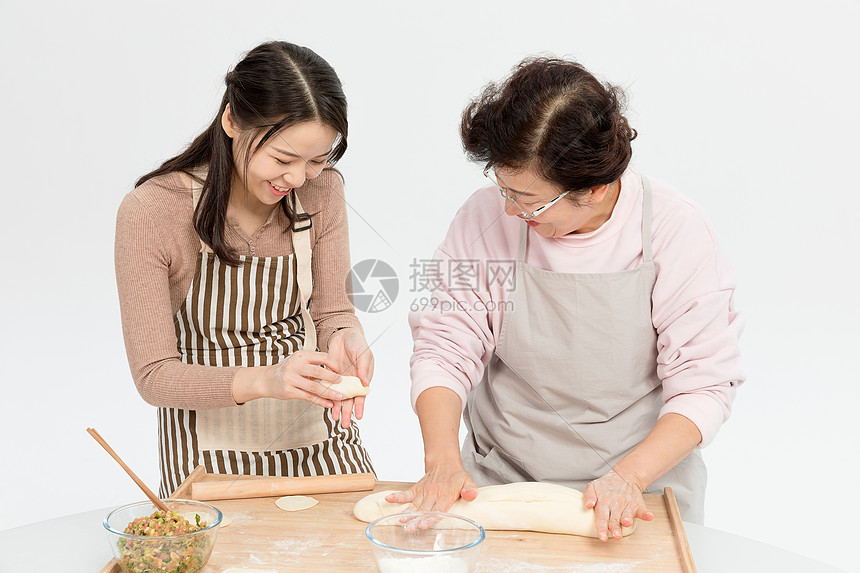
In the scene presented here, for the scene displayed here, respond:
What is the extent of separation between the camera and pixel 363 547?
59.2 inches

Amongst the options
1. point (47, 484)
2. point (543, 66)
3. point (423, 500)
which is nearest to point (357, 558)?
point (423, 500)

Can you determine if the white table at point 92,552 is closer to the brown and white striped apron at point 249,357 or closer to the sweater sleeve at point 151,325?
the sweater sleeve at point 151,325

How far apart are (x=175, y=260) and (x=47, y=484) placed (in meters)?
1.93

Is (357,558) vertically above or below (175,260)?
below

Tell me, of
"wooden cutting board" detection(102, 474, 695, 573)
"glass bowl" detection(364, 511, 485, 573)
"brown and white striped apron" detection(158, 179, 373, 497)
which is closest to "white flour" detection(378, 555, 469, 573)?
"glass bowl" detection(364, 511, 485, 573)

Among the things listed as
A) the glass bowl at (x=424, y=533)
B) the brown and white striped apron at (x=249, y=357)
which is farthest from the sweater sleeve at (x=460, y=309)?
the glass bowl at (x=424, y=533)

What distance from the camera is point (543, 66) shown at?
5.63 ft

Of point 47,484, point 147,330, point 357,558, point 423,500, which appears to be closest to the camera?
point 357,558

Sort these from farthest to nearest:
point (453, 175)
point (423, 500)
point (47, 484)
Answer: point (47, 484), point (453, 175), point (423, 500)

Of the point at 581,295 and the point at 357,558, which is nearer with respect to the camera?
the point at 357,558

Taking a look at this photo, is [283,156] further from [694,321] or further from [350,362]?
[694,321]

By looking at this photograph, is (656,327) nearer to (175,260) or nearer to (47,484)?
(175,260)

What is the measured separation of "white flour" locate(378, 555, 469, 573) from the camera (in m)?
1.29

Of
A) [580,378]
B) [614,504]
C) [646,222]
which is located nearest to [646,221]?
[646,222]
